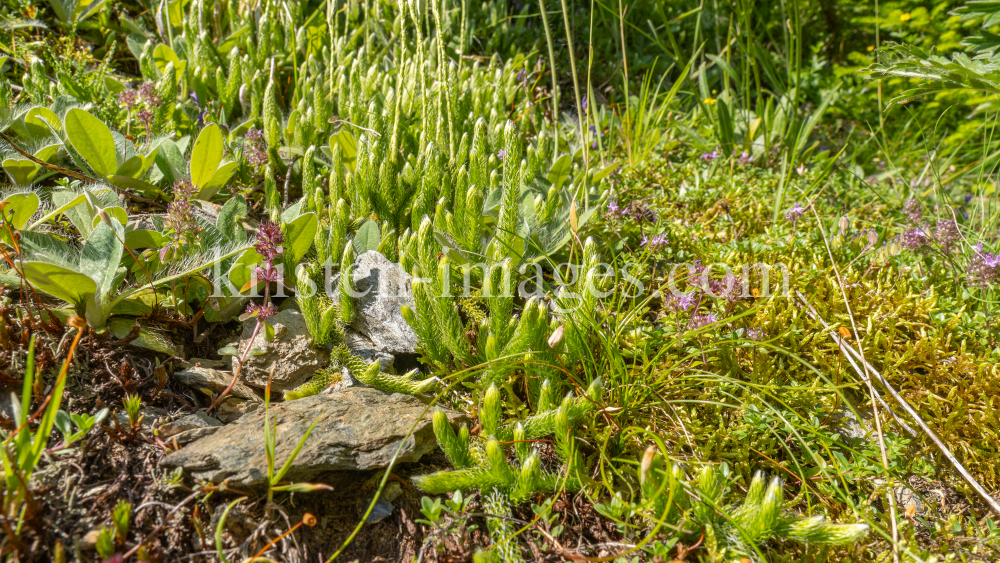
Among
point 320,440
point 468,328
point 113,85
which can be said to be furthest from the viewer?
Result: point 113,85

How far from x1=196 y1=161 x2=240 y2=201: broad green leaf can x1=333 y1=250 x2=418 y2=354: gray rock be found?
2.34 ft

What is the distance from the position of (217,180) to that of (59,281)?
89cm

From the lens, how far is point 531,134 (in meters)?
3.73

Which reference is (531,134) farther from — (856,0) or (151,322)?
(856,0)

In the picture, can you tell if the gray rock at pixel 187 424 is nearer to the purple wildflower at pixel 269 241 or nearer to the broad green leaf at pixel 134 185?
the purple wildflower at pixel 269 241

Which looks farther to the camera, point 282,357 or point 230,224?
point 230,224

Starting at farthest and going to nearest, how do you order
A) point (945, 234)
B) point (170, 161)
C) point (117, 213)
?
point (945, 234), point (170, 161), point (117, 213)

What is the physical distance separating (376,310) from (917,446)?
2.01 m

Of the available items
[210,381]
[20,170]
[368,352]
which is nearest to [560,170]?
[368,352]

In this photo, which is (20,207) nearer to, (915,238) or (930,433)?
(930,433)

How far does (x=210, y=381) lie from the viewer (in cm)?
185

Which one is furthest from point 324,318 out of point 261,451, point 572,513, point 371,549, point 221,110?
point 221,110

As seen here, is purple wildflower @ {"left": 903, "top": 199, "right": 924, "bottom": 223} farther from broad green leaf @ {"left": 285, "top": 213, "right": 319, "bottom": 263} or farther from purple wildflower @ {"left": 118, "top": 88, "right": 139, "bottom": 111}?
purple wildflower @ {"left": 118, "top": 88, "right": 139, "bottom": 111}

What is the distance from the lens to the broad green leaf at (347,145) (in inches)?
104
